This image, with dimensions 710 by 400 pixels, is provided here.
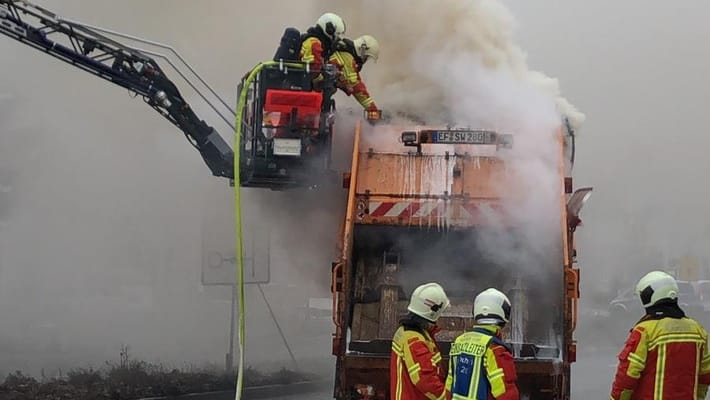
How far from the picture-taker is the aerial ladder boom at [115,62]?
324 inches

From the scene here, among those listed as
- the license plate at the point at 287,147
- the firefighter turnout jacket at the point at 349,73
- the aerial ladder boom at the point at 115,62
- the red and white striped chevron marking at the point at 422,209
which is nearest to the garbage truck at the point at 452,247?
the red and white striped chevron marking at the point at 422,209

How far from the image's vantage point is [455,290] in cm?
771

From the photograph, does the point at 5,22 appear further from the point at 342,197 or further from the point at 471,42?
the point at 471,42

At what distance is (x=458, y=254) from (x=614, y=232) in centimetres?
1648

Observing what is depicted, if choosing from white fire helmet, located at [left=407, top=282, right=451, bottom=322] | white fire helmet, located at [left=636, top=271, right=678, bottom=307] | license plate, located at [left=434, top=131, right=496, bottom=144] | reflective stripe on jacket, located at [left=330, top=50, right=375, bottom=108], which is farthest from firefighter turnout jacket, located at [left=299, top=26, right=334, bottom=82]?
white fire helmet, located at [left=636, top=271, right=678, bottom=307]

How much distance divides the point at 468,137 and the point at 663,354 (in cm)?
299

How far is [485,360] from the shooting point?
476 centimetres

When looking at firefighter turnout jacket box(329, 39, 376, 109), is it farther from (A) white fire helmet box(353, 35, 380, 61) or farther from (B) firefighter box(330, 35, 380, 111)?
(A) white fire helmet box(353, 35, 380, 61)

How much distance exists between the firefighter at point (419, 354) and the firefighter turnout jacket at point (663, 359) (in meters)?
1.01

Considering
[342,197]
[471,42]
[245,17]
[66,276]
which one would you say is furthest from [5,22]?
[66,276]

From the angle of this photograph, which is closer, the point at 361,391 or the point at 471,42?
the point at 361,391

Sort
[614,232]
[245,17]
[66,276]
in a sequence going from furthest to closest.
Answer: [614,232] < [66,276] < [245,17]

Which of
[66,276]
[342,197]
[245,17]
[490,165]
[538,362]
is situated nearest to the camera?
[538,362]

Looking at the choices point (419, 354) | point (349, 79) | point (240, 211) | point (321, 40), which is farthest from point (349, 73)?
point (419, 354)
